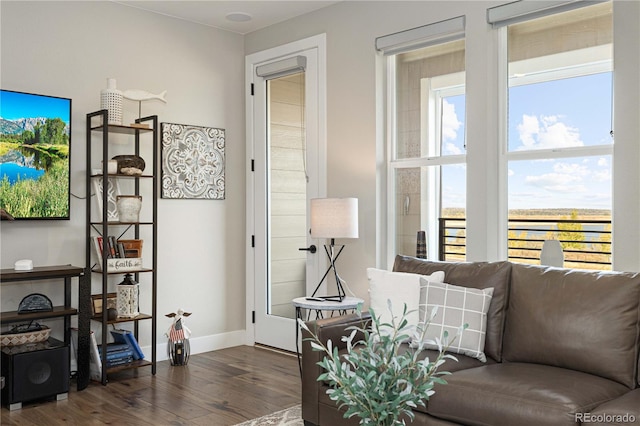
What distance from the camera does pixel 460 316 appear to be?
10.2 ft

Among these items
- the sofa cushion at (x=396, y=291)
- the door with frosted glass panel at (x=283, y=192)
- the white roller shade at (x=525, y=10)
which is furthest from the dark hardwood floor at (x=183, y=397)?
the white roller shade at (x=525, y=10)

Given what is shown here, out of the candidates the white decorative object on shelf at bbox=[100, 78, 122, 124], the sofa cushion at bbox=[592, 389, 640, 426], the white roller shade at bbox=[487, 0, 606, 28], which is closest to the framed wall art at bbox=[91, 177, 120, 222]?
the white decorative object on shelf at bbox=[100, 78, 122, 124]

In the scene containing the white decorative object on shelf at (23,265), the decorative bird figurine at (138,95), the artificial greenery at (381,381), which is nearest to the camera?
the artificial greenery at (381,381)

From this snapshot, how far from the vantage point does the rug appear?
11.2ft

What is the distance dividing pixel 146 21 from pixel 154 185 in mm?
1410

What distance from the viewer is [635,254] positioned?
322cm

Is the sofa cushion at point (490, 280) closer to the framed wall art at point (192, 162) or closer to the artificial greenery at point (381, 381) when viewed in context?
the artificial greenery at point (381, 381)

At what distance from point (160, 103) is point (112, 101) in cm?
58

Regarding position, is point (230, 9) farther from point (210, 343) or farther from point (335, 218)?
point (210, 343)

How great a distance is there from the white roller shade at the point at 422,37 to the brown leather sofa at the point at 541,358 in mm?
1620

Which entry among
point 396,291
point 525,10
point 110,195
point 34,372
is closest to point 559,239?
point 396,291

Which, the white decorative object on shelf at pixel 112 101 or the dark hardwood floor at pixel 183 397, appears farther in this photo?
the white decorative object on shelf at pixel 112 101

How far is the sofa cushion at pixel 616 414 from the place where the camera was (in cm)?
223

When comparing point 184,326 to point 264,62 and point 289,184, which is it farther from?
point 264,62
